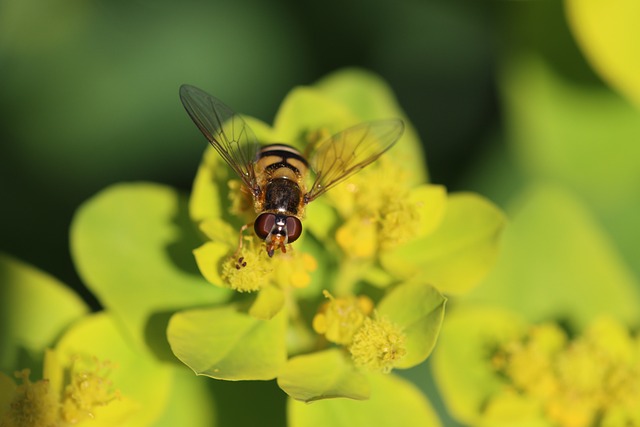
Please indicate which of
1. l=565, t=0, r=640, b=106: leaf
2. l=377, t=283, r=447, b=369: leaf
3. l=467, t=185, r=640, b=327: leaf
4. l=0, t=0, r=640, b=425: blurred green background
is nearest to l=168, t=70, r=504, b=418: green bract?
l=377, t=283, r=447, b=369: leaf

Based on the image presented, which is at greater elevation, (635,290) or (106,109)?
(106,109)

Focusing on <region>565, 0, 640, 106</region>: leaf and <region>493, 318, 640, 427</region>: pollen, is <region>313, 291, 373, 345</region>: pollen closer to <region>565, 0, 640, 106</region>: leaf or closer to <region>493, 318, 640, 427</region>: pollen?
<region>493, 318, 640, 427</region>: pollen

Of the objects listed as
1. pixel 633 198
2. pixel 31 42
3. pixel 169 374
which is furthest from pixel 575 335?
pixel 31 42

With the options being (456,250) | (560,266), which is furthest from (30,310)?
(560,266)

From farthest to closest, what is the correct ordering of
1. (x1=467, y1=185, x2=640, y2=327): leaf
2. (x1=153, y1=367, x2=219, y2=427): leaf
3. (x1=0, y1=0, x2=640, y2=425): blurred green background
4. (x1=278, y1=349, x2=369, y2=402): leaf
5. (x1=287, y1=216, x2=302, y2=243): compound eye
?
(x1=0, y1=0, x2=640, y2=425): blurred green background, (x1=467, y1=185, x2=640, y2=327): leaf, (x1=153, y1=367, x2=219, y2=427): leaf, (x1=287, y1=216, x2=302, y2=243): compound eye, (x1=278, y1=349, x2=369, y2=402): leaf

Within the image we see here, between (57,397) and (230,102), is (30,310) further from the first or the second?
(230,102)

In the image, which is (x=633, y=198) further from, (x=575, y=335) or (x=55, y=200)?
(x=55, y=200)

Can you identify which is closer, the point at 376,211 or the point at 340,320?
the point at 340,320
